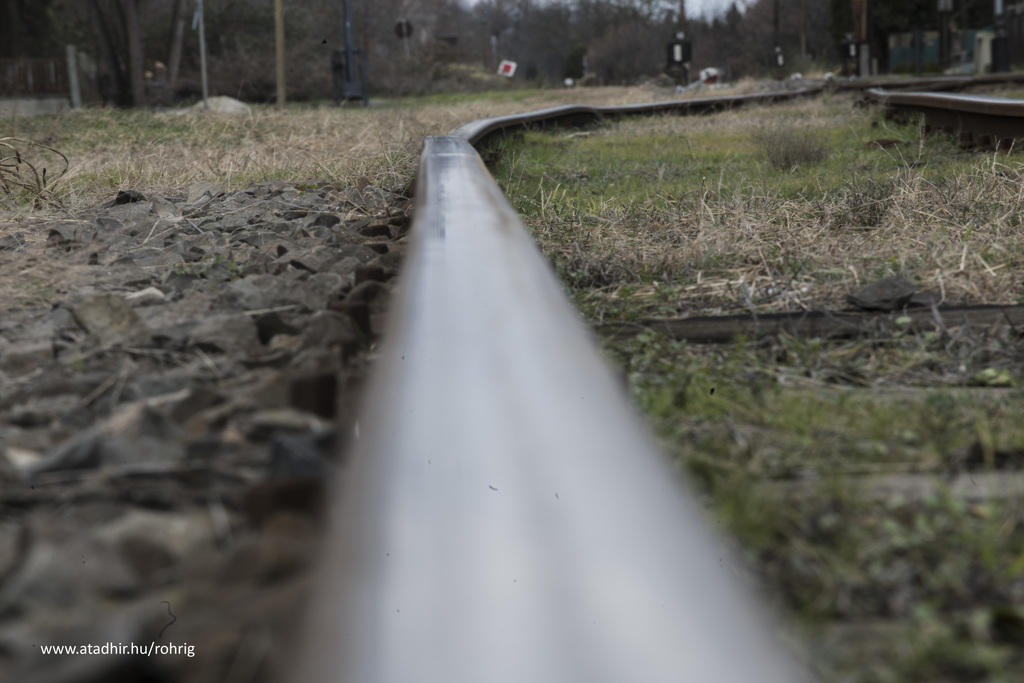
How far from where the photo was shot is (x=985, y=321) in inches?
85.0

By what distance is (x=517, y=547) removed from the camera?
0.65 m

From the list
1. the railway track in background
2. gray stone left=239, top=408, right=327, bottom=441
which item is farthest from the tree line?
the railway track in background

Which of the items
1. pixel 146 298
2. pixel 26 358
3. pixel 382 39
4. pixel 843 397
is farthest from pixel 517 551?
pixel 382 39

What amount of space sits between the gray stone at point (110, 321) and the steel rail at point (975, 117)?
14.7 feet

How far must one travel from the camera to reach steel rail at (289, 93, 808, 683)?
0.57m

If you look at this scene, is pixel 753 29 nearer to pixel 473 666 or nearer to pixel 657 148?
pixel 657 148

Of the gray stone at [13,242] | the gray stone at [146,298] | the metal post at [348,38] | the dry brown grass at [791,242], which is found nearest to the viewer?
the gray stone at [146,298]

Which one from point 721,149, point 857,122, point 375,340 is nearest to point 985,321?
point 375,340

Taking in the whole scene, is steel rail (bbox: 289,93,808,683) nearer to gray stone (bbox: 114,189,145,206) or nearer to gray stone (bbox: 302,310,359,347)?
gray stone (bbox: 302,310,359,347)

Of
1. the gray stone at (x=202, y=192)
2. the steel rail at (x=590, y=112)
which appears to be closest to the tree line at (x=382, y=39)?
the steel rail at (x=590, y=112)

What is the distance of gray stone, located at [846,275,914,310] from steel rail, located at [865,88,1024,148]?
294 cm

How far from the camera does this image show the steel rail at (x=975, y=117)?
5.66 metres

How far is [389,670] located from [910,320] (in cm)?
192

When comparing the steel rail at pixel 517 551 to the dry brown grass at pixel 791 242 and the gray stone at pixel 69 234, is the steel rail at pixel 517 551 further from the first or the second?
the gray stone at pixel 69 234
